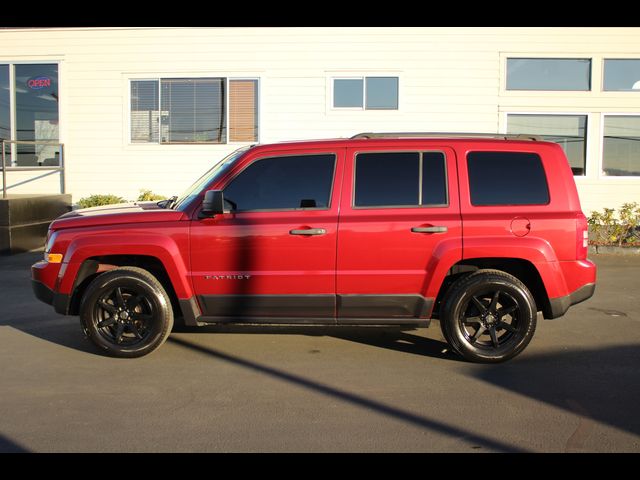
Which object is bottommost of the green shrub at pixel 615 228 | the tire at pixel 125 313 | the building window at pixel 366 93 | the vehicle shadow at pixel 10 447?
the vehicle shadow at pixel 10 447

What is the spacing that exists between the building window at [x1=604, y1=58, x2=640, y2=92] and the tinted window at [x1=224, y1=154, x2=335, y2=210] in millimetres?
9675

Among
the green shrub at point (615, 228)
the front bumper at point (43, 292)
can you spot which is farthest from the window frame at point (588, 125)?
the front bumper at point (43, 292)

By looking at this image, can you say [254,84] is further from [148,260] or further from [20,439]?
[20,439]

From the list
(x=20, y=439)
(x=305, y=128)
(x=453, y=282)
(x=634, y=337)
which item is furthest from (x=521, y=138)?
(x=305, y=128)

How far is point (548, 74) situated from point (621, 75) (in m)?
1.49

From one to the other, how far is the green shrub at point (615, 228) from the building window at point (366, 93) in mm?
4637

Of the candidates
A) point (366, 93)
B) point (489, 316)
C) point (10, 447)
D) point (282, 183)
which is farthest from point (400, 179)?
point (366, 93)

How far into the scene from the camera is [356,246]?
5539 millimetres

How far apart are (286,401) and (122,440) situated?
4.02 ft

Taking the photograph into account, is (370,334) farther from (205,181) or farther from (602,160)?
(602,160)

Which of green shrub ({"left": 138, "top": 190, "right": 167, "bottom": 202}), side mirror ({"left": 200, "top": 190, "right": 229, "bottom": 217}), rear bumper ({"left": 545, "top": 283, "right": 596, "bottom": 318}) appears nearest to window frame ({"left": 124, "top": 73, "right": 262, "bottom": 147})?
green shrub ({"left": 138, "top": 190, "right": 167, "bottom": 202})

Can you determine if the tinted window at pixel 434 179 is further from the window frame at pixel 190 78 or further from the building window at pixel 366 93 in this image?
the window frame at pixel 190 78

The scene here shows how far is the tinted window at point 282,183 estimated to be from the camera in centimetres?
568
